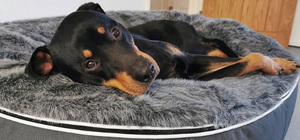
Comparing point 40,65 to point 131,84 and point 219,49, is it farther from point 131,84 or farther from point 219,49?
point 219,49

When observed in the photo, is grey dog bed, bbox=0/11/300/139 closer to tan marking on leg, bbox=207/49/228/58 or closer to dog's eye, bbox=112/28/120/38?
dog's eye, bbox=112/28/120/38

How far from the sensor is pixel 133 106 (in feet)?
3.81

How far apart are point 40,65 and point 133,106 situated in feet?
2.28

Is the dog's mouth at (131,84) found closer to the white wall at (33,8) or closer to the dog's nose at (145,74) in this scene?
the dog's nose at (145,74)

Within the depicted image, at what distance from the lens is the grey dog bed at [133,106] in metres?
1.08

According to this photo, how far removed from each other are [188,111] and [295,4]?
3.98 metres

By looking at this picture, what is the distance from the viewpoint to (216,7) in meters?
4.91

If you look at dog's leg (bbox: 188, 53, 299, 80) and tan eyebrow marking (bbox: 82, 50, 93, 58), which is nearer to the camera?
tan eyebrow marking (bbox: 82, 50, 93, 58)

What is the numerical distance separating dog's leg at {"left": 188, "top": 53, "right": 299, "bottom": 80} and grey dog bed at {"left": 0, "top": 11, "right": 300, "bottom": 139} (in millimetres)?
74

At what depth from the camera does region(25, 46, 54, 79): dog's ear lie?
1379 mm

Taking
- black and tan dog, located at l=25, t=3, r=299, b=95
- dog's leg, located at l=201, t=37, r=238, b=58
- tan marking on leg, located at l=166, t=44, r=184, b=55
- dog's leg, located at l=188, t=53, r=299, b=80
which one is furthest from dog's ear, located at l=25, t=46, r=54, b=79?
dog's leg, located at l=201, t=37, r=238, b=58

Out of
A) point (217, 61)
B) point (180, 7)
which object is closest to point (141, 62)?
point (217, 61)

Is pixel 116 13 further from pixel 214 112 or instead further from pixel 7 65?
pixel 214 112

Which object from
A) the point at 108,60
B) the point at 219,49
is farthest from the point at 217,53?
the point at 108,60
